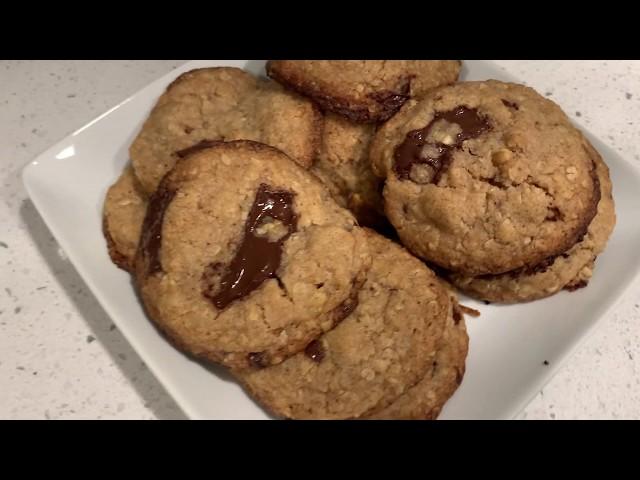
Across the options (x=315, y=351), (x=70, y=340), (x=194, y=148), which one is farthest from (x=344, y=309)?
(x=70, y=340)

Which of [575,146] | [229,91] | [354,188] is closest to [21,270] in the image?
[229,91]

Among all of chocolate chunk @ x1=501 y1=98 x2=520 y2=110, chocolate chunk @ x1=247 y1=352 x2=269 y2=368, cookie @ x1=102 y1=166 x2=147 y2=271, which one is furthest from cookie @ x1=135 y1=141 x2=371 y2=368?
chocolate chunk @ x1=501 y1=98 x2=520 y2=110

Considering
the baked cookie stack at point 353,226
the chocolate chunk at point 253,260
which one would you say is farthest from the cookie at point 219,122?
the chocolate chunk at point 253,260

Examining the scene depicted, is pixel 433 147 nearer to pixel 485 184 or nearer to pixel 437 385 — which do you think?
pixel 485 184

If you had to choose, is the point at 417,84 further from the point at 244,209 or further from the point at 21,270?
the point at 21,270

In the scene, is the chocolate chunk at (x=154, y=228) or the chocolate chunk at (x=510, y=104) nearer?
the chocolate chunk at (x=154, y=228)

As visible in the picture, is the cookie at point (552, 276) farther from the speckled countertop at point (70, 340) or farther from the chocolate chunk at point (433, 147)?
the chocolate chunk at point (433, 147)
